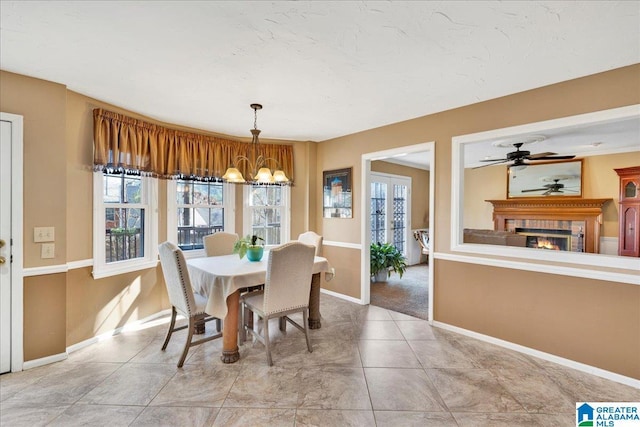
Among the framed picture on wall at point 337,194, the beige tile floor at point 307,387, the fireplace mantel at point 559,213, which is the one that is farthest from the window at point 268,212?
the fireplace mantel at point 559,213

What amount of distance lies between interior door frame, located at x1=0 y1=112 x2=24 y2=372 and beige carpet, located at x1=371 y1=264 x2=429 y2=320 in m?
3.72

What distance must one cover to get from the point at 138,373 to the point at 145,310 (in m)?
1.24

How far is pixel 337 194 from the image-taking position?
4445 millimetres

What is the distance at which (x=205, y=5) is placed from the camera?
1576 mm

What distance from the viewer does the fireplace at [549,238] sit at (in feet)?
18.1

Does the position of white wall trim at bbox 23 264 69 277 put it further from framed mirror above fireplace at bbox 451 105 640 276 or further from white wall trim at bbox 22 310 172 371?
framed mirror above fireplace at bbox 451 105 640 276

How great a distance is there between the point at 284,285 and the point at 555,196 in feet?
19.1

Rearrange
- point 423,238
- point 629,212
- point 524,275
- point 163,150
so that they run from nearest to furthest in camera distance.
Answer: point 524,275, point 163,150, point 629,212, point 423,238

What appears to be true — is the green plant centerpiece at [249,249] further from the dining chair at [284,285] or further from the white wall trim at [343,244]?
the white wall trim at [343,244]

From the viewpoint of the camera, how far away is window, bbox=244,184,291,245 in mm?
4434

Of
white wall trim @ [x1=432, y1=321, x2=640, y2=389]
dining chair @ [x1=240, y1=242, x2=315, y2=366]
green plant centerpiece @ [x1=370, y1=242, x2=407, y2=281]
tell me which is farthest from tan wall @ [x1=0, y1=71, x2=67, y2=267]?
green plant centerpiece @ [x1=370, y1=242, x2=407, y2=281]

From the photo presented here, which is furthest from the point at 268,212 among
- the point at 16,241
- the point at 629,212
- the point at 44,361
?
the point at 629,212

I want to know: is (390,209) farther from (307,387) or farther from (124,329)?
(124,329)

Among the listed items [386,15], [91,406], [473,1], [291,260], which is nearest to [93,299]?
[91,406]
